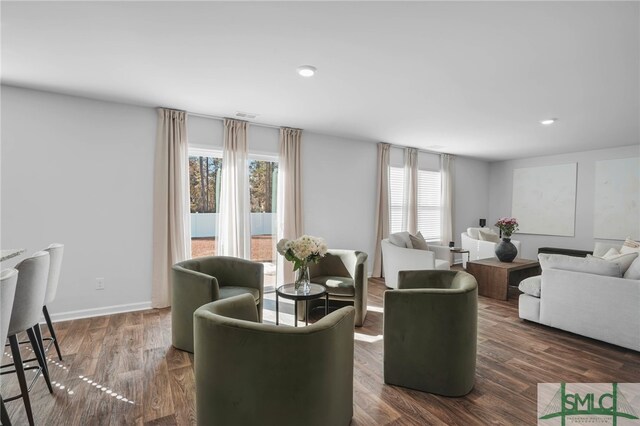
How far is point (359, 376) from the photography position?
2.59 m

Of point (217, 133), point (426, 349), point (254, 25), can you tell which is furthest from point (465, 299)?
point (217, 133)

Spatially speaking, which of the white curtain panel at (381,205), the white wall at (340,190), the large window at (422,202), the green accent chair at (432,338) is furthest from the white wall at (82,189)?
the large window at (422,202)

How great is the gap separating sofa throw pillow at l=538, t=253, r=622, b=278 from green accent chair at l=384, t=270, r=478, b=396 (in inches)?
67.9

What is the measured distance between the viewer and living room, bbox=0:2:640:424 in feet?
7.10

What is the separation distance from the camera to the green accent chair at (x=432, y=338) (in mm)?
2225

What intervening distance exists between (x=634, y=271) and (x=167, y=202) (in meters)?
5.00

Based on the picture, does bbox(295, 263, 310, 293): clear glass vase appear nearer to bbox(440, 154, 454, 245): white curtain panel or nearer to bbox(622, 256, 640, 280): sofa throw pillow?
bbox(622, 256, 640, 280): sofa throw pillow

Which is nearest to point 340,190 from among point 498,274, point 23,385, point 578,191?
point 498,274

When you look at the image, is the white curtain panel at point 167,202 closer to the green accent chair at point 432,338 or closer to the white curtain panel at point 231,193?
the white curtain panel at point 231,193

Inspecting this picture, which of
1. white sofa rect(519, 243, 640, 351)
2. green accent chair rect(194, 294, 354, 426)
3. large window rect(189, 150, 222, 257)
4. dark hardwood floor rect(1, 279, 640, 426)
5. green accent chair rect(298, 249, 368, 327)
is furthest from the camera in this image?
large window rect(189, 150, 222, 257)

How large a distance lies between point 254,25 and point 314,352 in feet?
6.88

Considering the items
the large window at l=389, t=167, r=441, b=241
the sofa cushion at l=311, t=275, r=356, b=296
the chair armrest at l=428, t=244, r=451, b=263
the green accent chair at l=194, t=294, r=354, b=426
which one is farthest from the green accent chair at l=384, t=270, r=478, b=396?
the large window at l=389, t=167, r=441, b=241

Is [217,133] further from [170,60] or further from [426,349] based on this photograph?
[426,349]

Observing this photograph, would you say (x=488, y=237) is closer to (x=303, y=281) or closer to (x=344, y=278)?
(x=344, y=278)
